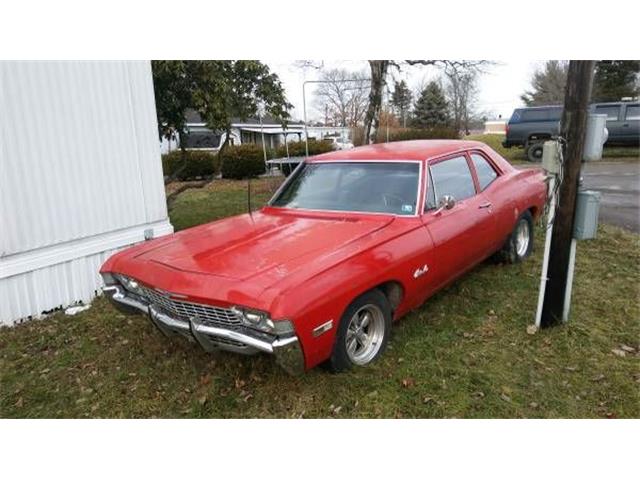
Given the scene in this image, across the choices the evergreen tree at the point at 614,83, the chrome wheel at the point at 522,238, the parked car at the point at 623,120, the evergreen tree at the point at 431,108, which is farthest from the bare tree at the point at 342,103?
the chrome wheel at the point at 522,238

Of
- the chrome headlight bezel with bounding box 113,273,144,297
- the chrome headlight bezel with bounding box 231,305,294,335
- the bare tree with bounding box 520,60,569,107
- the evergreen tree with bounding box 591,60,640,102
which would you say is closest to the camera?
the chrome headlight bezel with bounding box 231,305,294,335

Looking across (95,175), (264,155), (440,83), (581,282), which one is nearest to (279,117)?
(95,175)

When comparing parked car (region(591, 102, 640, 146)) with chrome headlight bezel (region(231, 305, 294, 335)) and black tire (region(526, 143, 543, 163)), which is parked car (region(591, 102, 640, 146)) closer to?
black tire (region(526, 143, 543, 163))

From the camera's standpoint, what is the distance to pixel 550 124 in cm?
1772

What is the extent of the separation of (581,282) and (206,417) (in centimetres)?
414

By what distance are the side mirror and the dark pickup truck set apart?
15.6m

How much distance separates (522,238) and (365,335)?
3210 mm

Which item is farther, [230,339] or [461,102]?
[461,102]

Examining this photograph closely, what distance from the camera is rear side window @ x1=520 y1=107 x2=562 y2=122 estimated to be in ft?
57.8

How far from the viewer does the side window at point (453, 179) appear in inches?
167

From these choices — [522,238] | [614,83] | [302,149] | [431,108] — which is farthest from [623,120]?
[431,108]

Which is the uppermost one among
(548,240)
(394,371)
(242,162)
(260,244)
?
(260,244)

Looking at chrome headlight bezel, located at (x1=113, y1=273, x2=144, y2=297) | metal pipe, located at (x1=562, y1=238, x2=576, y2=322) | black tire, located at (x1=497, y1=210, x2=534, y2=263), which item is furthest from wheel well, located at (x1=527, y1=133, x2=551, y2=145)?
chrome headlight bezel, located at (x1=113, y1=273, x2=144, y2=297)

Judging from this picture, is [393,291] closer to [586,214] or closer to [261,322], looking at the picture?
[261,322]
